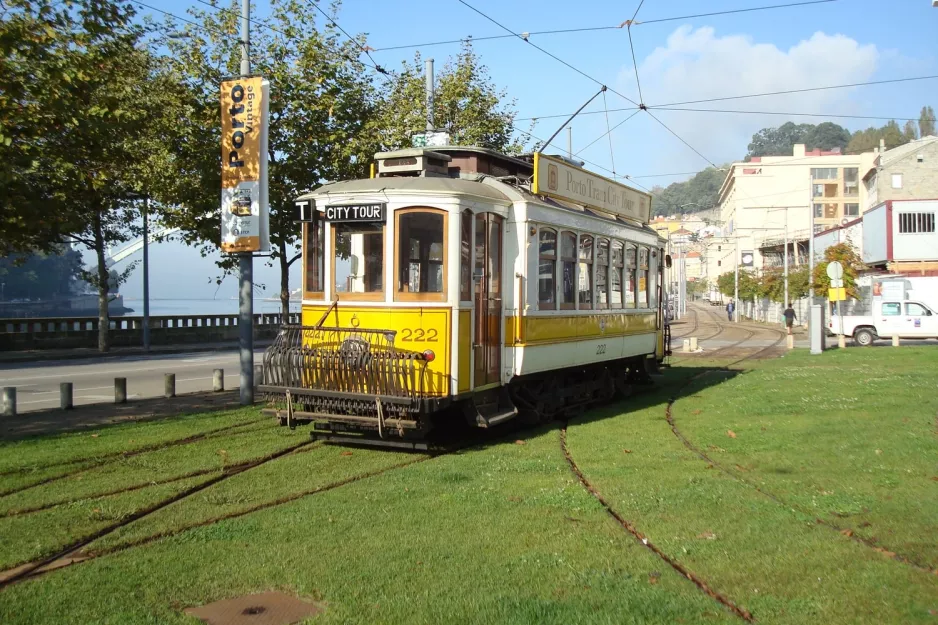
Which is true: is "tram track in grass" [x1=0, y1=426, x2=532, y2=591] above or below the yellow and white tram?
below

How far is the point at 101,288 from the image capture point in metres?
31.2

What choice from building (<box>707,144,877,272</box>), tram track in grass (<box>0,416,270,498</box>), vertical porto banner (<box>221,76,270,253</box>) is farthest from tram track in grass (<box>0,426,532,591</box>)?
building (<box>707,144,877,272</box>)

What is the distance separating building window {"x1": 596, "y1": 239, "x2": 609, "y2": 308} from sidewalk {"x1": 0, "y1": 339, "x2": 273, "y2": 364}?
20974 mm

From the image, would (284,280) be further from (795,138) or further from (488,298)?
(795,138)

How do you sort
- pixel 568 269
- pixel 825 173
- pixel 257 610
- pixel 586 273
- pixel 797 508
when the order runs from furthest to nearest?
pixel 825 173 < pixel 586 273 < pixel 568 269 < pixel 797 508 < pixel 257 610

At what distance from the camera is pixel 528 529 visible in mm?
6633

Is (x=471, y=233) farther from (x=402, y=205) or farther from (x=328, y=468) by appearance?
(x=328, y=468)

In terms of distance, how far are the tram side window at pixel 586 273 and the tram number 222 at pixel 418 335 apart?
373cm

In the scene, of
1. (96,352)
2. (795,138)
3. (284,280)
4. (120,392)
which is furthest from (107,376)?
(795,138)

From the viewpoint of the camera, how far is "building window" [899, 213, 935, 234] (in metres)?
51.6

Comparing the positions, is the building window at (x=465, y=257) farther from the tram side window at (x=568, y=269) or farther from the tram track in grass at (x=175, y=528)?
the tram side window at (x=568, y=269)

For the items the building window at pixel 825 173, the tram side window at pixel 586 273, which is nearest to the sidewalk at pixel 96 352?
the tram side window at pixel 586 273

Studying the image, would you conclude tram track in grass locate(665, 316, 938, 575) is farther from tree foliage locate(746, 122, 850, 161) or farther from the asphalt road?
tree foliage locate(746, 122, 850, 161)

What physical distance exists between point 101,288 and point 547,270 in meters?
23.8
